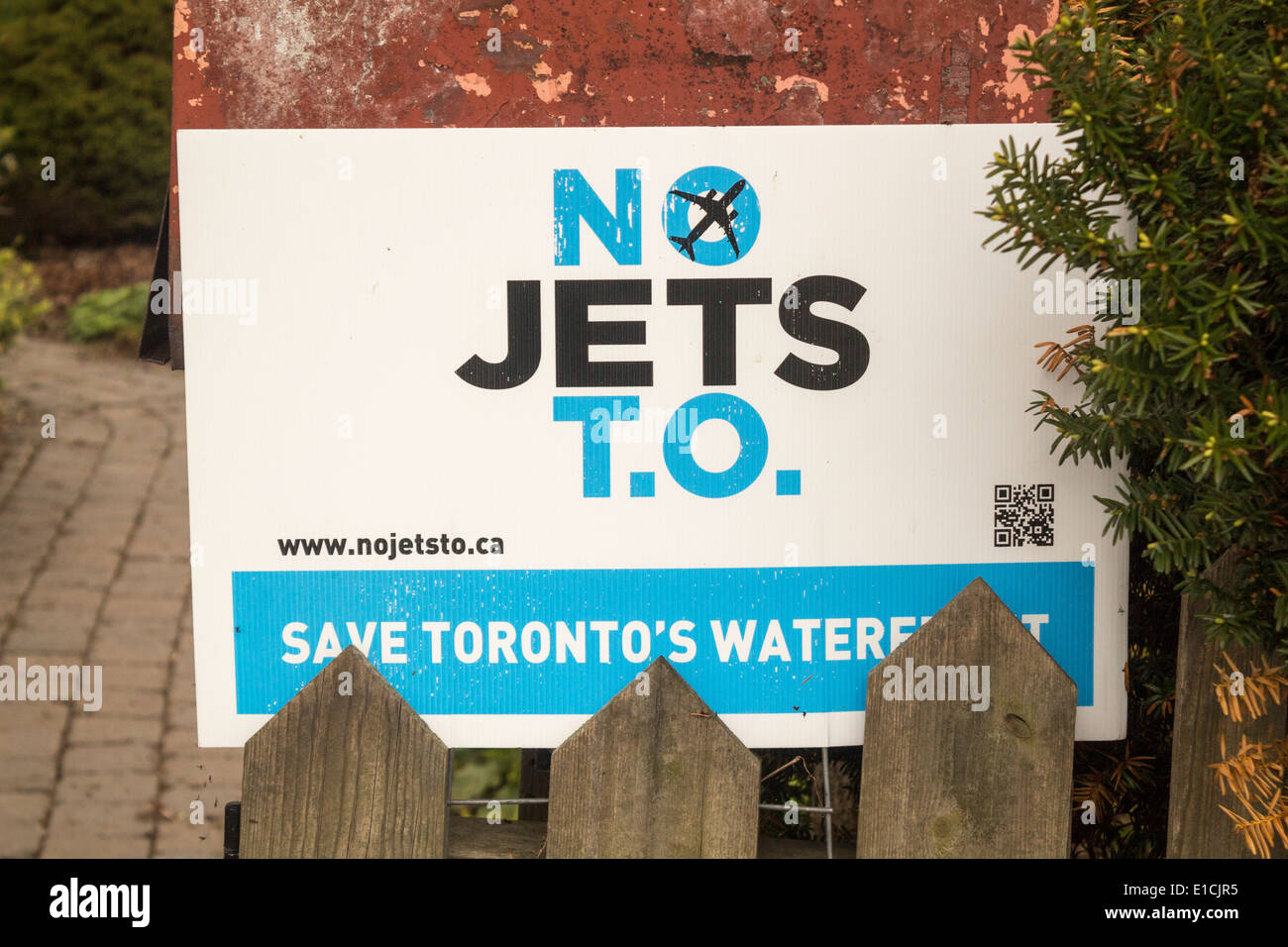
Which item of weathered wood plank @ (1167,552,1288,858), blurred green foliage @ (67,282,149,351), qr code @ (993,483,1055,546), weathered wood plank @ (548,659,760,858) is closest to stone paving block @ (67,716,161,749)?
weathered wood plank @ (548,659,760,858)

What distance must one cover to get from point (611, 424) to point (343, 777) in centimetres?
79

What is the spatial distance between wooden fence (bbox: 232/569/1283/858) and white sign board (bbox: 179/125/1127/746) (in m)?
0.07

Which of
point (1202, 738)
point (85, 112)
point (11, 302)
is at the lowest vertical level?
point (1202, 738)

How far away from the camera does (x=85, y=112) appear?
8.56 meters

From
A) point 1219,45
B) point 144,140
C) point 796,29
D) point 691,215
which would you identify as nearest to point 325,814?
point 691,215

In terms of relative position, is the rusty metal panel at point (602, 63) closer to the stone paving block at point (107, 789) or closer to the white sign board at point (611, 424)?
the white sign board at point (611, 424)

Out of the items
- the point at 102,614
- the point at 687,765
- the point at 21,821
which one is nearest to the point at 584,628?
the point at 687,765

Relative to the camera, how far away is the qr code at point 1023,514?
1.90 metres

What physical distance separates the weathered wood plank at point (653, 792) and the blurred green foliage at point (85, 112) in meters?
8.46

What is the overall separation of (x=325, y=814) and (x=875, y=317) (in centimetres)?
133

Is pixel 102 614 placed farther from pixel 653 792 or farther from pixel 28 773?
pixel 653 792

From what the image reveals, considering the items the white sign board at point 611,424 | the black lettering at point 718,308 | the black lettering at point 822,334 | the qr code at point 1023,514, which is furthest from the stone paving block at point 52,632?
the qr code at point 1023,514

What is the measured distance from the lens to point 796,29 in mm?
1862

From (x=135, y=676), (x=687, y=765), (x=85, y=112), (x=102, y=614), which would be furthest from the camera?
(x=85, y=112)
